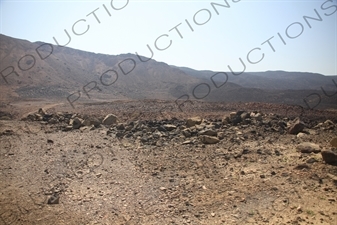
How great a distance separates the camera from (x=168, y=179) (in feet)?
16.2

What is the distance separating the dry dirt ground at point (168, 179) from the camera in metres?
3.68

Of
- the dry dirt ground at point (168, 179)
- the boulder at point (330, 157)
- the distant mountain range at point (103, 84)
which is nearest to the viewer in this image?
the dry dirt ground at point (168, 179)

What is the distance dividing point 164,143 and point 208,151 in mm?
1416

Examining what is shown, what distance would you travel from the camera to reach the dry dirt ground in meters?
3.68

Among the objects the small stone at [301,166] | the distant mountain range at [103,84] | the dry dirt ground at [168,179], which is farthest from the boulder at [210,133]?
the distant mountain range at [103,84]

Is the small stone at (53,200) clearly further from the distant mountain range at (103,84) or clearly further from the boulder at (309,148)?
the distant mountain range at (103,84)

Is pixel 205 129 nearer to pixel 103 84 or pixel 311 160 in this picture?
pixel 311 160

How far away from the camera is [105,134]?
806 centimetres

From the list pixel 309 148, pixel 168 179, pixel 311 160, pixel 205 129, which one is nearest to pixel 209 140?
pixel 205 129

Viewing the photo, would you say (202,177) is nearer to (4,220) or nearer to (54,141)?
(4,220)

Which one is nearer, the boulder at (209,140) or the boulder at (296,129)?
the boulder at (209,140)


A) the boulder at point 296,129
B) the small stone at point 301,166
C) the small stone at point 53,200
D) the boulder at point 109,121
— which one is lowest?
the boulder at point 296,129

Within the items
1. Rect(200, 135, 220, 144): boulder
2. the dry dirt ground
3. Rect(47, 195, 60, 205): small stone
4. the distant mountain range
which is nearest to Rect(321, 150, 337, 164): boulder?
the dry dirt ground

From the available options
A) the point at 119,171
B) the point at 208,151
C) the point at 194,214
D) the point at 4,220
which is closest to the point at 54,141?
the point at 119,171
